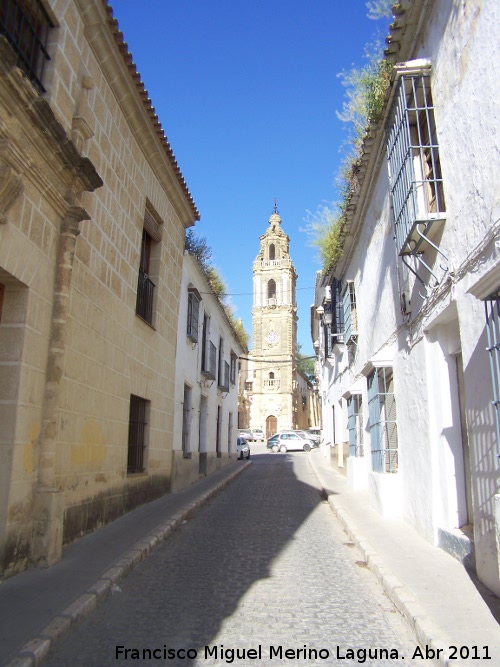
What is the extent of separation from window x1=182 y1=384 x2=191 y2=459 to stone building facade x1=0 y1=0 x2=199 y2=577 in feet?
10.1

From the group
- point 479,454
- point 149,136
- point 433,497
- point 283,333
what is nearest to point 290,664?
point 479,454

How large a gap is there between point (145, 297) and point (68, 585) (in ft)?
18.7

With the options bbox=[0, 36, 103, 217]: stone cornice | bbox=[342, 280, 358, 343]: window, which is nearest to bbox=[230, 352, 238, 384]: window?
bbox=[342, 280, 358, 343]: window

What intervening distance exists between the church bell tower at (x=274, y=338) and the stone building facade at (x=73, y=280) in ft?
145

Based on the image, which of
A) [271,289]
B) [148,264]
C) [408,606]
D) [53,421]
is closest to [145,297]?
[148,264]

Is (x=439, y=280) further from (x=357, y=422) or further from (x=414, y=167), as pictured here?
(x=357, y=422)

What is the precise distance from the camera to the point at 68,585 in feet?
14.8

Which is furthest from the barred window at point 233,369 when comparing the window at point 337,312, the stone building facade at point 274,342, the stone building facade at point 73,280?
the stone building facade at point 274,342

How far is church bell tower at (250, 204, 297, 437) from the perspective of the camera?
5356 centimetres

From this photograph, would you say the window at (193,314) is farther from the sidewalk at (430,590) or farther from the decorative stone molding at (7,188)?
the decorative stone molding at (7,188)

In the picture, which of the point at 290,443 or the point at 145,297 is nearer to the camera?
the point at 145,297

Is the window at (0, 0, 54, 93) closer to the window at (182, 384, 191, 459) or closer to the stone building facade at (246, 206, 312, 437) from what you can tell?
the window at (182, 384, 191, 459)

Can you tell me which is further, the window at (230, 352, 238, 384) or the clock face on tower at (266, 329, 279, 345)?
the clock face on tower at (266, 329, 279, 345)

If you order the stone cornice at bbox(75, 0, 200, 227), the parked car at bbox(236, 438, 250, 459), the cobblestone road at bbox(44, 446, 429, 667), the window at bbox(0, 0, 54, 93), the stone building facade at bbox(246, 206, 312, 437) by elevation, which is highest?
the stone building facade at bbox(246, 206, 312, 437)
